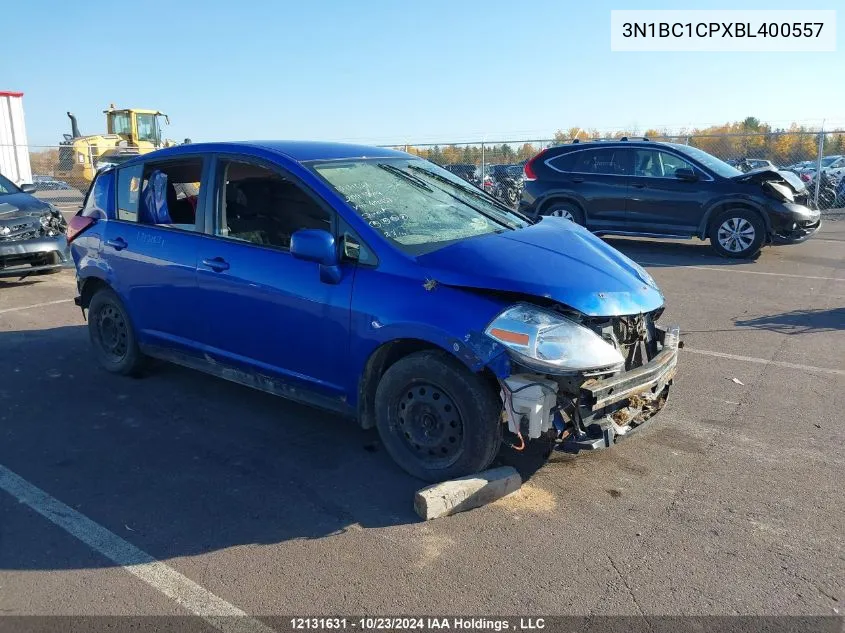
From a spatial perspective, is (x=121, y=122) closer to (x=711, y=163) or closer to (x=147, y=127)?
(x=147, y=127)

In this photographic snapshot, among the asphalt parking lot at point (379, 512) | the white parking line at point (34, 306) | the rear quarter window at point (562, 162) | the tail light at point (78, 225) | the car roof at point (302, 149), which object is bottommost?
the asphalt parking lot at point (379, 512)

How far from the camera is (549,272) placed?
3750 millimetres

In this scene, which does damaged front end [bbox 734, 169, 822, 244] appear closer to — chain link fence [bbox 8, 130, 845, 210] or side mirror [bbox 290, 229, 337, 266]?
chain link fence [bbox 8, 130, 845, 210]

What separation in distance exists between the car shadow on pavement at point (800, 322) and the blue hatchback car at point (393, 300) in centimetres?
337

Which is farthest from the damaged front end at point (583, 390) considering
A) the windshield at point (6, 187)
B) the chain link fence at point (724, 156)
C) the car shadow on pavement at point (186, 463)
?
the chain link fence at point (724, 156)

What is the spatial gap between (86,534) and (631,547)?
8.52 ft

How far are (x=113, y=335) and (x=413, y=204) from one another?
114 inches

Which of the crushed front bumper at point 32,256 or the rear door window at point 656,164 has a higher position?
the rear door window at point 656,164

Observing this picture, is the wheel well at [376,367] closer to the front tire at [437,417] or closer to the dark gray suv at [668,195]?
the front tire at [437,417]

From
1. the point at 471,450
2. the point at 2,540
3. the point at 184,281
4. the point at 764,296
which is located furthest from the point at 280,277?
the point at 764,296

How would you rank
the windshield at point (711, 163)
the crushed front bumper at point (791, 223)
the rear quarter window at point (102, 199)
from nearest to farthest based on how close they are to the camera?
the rear quarter window at point (102, 199) < the crushed front bumper at point (791, 223) < the windshield at point (711, 163)

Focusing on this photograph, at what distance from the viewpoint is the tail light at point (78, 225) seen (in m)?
5.81

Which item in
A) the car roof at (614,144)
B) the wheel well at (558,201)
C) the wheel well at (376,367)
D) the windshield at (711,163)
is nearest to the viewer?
the wheel well at (376,367)

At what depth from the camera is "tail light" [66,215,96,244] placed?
5809 mm
